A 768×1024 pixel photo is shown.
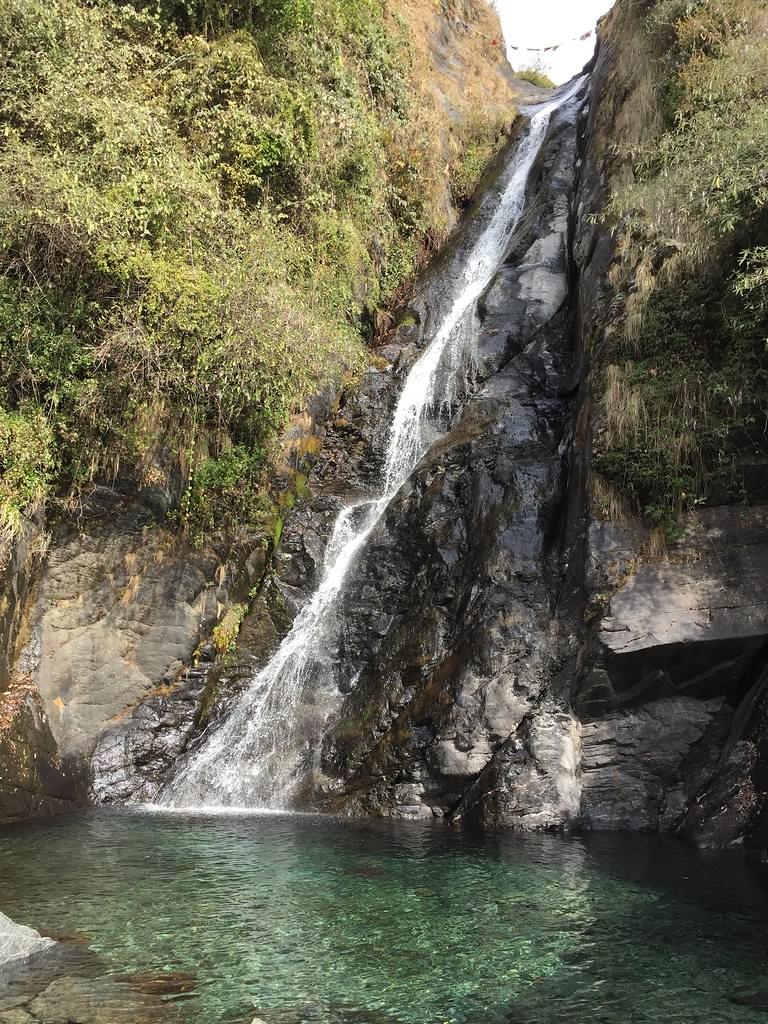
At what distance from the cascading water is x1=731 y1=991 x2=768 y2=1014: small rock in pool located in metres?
6.62

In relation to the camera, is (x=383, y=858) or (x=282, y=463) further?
(x=282, y=463)

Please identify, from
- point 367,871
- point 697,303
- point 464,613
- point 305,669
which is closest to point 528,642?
point 464,613

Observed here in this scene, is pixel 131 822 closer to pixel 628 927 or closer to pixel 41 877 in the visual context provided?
pixel 41 877

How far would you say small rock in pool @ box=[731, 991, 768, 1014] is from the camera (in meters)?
4.33

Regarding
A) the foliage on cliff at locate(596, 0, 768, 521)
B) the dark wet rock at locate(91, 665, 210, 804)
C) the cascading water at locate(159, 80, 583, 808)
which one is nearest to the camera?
the foliage on cliff at locate(596, 0, 768, 521)

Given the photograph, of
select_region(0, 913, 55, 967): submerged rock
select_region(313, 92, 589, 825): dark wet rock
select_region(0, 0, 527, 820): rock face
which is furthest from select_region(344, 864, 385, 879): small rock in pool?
select_region(0, 0, 527, 820): rock face

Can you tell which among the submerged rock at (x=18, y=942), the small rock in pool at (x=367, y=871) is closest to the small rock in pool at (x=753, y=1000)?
the small rock in pool at (x=367, y=871)

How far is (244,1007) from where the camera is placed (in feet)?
14.0

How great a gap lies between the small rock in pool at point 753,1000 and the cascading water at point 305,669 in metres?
6.62

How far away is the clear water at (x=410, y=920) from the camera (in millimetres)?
4402

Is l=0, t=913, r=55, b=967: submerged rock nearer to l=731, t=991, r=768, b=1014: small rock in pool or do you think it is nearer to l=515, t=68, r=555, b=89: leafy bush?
l=731, t=991, r=768, b=1014: small rock in pool

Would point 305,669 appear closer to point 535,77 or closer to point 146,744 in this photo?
point 146,744

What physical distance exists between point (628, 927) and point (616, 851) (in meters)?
2.15

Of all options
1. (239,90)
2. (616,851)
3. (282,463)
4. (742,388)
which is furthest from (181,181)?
(616,851)
